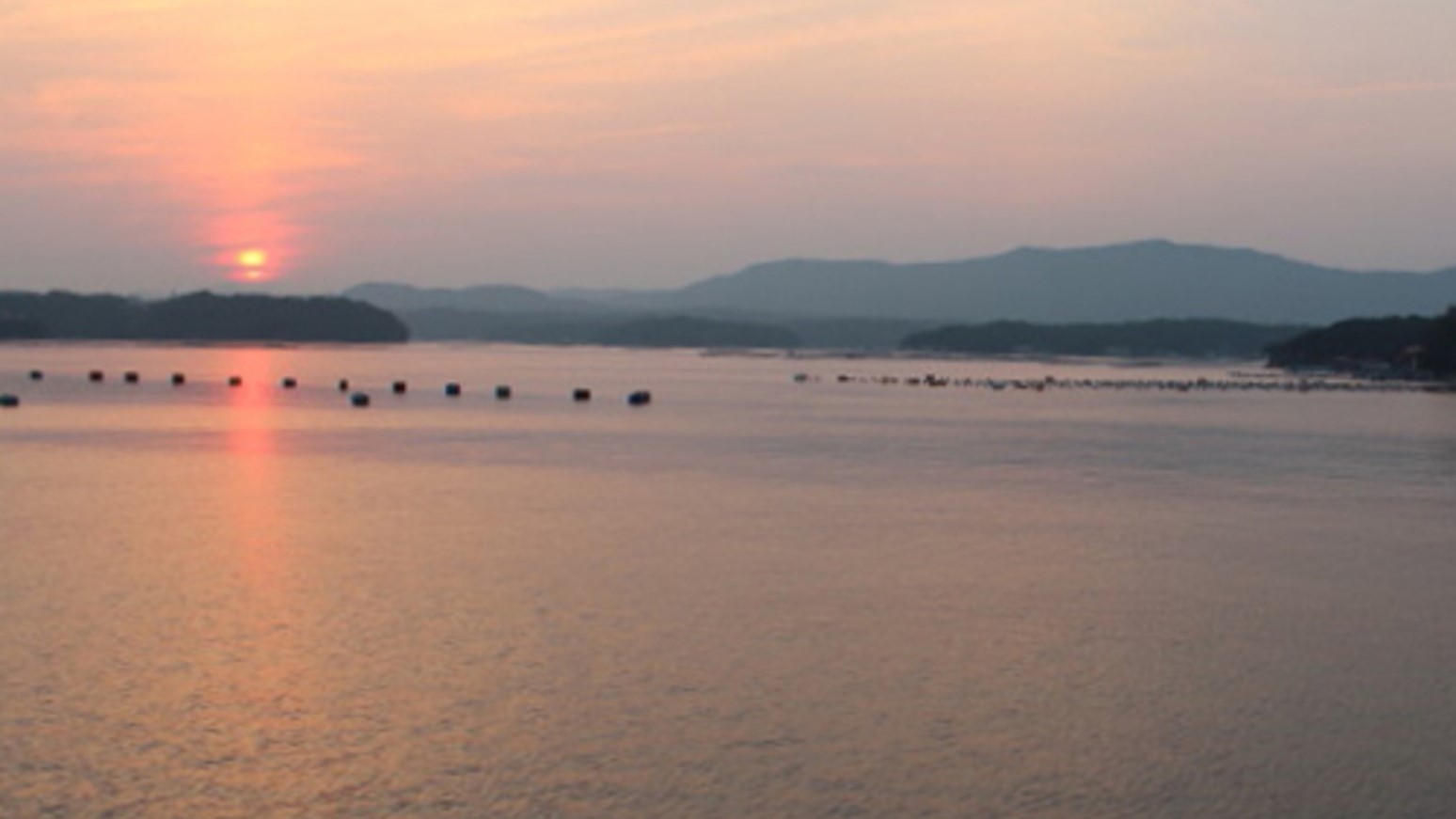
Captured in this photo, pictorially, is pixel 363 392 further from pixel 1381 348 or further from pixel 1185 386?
pixel 1381 348

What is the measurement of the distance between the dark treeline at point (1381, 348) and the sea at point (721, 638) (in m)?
96.9

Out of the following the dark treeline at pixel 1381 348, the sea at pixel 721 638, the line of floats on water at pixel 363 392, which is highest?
the dark treeline at pixel 1381 348

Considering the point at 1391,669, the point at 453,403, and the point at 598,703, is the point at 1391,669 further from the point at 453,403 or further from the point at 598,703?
the point at 453,403

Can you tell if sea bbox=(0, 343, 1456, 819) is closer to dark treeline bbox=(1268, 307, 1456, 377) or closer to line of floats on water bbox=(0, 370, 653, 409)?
line of floats on water bbox=(0, 370, 653, 409)

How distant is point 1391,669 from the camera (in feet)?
71.6

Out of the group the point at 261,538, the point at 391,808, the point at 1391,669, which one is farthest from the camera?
the point at 261,538

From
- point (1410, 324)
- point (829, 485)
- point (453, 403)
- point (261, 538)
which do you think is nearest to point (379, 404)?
point (453, 403)

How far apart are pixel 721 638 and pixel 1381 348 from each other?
160770 mm

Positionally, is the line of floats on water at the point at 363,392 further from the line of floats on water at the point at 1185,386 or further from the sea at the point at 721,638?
the sea at the point at 721,638

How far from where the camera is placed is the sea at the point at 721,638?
16.6 metres

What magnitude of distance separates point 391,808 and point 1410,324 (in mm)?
173825

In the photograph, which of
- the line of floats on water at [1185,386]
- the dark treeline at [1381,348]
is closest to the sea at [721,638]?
the line of floats on water at [1185,386]

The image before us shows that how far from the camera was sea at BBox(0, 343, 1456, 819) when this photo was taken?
16.6 meters

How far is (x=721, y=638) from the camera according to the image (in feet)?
75.5
